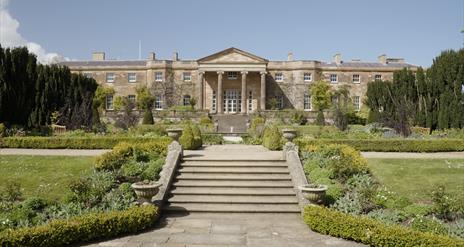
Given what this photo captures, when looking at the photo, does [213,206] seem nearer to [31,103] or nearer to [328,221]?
[328,221]

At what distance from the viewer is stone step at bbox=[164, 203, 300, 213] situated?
9820mm

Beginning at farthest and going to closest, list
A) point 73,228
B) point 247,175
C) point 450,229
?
1. point 247,175
2. point 450,229
3. point 73,228

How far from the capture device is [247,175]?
11.7m

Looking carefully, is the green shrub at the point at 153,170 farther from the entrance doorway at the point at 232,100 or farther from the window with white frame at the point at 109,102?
the window with white frame at the point at 109,102

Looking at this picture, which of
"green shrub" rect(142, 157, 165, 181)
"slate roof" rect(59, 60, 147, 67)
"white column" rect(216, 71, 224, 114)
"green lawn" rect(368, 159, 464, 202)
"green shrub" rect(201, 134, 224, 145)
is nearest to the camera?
"green lawn" rect(368, 159, 464, 202)

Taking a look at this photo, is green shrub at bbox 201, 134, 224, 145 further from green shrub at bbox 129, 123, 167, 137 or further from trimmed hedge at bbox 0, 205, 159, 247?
trimmed hedge at bbox 0, 205, 159, 247

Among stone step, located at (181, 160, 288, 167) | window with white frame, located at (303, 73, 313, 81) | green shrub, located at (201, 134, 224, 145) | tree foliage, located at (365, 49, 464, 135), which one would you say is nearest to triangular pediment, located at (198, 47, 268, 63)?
window with white frame, located at (303, 73, 313, 81)

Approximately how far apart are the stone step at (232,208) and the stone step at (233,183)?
3.01 feet

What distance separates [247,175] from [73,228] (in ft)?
17.7

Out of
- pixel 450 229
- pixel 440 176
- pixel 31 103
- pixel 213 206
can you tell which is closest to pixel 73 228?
pixel 213 206

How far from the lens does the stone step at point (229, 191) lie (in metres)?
10.6

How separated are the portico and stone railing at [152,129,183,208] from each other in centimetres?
3208

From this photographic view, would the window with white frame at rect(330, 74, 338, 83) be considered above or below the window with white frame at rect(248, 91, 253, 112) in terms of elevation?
above

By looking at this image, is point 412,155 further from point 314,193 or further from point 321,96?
point 321,96
